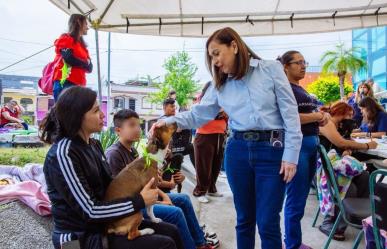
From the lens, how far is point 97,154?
1854mm

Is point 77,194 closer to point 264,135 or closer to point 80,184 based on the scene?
point 80,184

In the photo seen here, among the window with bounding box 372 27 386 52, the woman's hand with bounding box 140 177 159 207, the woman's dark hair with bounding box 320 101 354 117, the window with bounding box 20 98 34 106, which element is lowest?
the woman's hand with bounding box 140 177 159 207

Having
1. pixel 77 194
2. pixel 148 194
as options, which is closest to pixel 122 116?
pixel 148 194

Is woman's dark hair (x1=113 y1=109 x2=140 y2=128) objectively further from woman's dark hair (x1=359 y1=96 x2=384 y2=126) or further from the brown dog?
woman's dark hair (x1=359 y1=96 x2=384 y2=126)

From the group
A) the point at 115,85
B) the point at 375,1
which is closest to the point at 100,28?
the point at 375,1

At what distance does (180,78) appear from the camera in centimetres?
3353

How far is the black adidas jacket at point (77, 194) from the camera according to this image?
1522 millimetres

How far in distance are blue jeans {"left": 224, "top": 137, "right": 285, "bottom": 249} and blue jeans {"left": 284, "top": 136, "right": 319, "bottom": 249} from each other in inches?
28.1

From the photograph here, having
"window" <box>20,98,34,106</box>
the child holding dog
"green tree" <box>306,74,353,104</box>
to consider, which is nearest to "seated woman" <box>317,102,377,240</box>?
the child holding dog

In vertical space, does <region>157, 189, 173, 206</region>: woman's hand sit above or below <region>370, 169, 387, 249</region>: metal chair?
below

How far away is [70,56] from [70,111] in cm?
201

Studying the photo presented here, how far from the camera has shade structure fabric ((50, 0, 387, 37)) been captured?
417 cm

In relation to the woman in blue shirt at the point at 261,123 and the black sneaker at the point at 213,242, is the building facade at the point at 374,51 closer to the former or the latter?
the black sneaker at the point at 213,242

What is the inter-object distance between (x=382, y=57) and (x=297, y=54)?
71.5 feet
